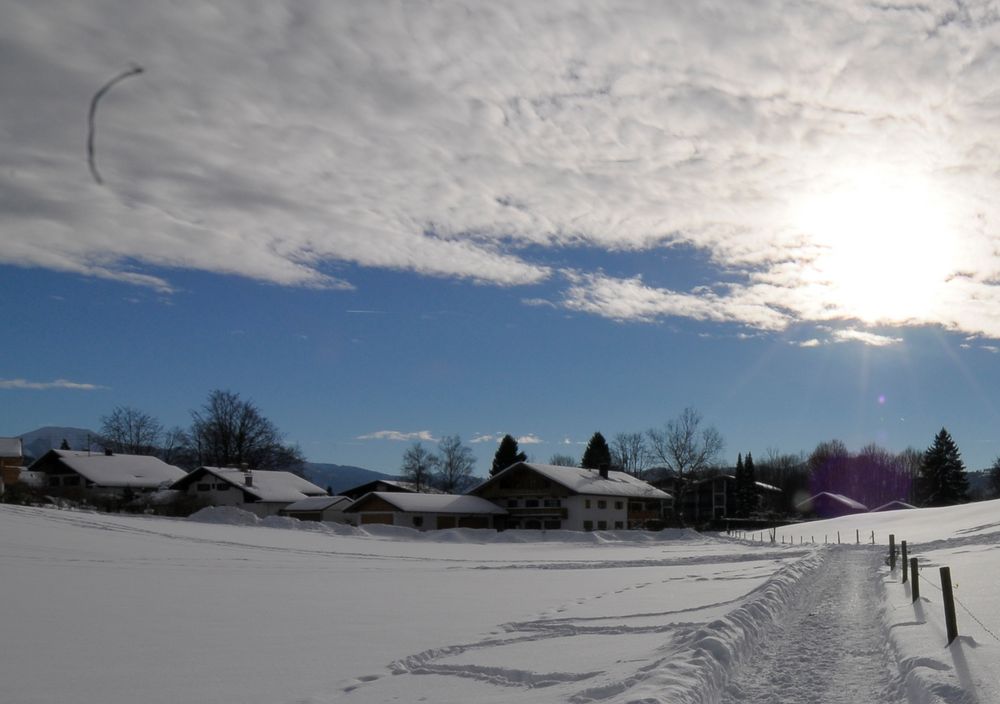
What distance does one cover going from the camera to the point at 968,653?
12.5 metres

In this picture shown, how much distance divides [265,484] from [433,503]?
2167 cm

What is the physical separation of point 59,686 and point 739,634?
990cm

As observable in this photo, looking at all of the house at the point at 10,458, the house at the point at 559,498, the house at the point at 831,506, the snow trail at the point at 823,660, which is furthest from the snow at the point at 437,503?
the house at the point at 831,506

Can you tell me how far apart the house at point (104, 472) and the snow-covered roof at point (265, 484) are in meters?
7.39

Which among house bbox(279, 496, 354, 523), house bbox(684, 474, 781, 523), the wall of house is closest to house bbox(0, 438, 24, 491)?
house bbox(279, 496, 354, 523)

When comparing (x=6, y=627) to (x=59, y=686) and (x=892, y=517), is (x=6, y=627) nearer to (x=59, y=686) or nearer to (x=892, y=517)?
(x=59, y=686)

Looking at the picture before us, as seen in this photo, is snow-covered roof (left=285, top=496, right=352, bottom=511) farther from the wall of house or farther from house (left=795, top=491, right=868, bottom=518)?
house (left=795, top=491, right=868, bottom=518)

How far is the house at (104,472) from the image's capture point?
92.2 m

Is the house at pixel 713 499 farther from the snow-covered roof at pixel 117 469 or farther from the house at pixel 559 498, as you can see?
the snow-covered roof at pixel 117 469

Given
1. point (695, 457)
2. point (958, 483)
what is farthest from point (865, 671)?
point (958, 483)

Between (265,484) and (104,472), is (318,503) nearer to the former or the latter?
(265,484)

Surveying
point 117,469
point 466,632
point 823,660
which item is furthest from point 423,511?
point 823,660

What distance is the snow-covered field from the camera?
10617 millimetres

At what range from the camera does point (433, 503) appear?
7881cm
